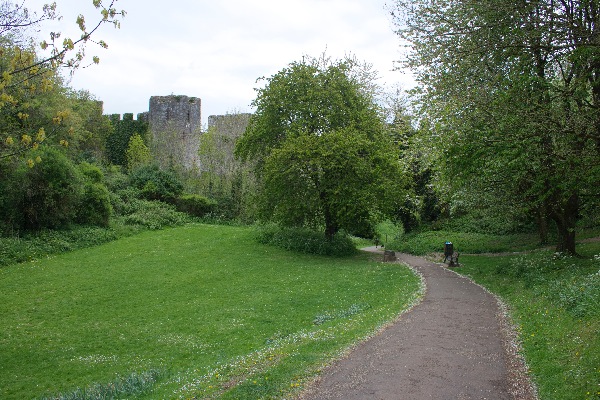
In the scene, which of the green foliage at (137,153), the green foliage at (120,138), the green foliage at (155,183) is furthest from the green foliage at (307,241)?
the green foliage at (120,138)

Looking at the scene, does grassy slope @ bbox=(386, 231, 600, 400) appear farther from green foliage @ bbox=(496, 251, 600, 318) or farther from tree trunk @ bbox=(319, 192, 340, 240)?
tree trunk @ bbox=(319, 192, 340, 240)

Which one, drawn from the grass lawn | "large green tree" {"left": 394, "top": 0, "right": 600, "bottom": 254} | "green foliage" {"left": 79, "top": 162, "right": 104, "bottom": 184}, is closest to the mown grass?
"large green tree" {"left": 394, "top": 0, "right": 600, "bottom": 254}

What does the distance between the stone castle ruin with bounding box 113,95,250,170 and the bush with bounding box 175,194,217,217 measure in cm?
617

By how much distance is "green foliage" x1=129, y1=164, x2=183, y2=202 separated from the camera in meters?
36.9

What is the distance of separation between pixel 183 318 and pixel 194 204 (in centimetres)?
2354

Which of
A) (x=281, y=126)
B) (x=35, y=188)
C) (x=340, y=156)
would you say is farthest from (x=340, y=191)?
(x=35, y=188)

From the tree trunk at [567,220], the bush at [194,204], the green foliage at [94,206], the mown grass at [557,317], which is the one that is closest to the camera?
the mown grass at [557,317]

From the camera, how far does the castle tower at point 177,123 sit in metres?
45.4

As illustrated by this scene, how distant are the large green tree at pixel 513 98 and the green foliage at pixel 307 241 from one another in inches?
378

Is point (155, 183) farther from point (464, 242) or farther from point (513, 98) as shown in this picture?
point (513, 98)

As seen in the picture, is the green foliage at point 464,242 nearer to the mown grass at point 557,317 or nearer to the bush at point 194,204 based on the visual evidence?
the mown grass at point 557,317

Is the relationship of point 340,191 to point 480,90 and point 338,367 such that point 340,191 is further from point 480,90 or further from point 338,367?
point 338,367

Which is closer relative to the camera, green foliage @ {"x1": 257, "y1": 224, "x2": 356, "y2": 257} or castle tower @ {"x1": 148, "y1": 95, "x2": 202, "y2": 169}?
green foliage @ {"x1": 257, "y1": 224, "x2": 356, "y2": 257}

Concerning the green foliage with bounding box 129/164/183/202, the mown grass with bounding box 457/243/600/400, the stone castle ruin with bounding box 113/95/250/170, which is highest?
the stone castle ruin with bounding box 113/95/250/170
